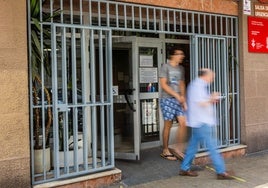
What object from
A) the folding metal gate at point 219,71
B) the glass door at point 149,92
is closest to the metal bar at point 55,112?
the glass door at point 149,92

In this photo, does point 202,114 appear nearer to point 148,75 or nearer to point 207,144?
point 207,144

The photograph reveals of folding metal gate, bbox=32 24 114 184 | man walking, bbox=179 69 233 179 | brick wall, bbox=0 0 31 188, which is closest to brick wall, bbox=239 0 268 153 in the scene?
man walking, bbox=179 69 233 179

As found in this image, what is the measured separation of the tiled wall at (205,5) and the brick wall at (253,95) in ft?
0.76

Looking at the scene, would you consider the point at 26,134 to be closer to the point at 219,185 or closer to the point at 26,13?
the point at 26,13

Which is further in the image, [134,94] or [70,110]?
[134,94]

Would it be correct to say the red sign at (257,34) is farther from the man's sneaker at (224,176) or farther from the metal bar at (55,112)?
the metal bar at (55,112)

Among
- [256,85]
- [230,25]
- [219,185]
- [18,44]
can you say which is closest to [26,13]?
[18,44]

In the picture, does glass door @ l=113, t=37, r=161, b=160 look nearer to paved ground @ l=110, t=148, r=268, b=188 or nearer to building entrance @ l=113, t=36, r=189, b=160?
building entrance @ l=113, t=36, r=189, b=160

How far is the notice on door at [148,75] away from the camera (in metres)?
7.81

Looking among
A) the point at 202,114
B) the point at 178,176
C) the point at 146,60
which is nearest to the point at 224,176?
the point at 178,176

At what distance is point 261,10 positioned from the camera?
25.8 ft

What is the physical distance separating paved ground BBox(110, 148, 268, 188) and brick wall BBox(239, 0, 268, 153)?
48 centimetres

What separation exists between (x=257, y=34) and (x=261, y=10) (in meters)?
0.52

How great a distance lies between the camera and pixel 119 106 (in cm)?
739
